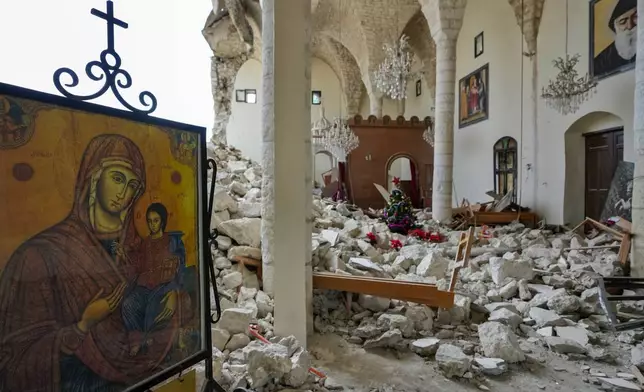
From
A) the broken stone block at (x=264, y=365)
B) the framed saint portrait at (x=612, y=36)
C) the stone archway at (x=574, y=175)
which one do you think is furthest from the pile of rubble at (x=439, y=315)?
the framed saint portrait at (x=612, y=36)

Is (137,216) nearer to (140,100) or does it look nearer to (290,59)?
(140,100)

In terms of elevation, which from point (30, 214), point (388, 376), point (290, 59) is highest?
point (290, 59)

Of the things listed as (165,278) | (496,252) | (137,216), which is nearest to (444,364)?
(165,278)

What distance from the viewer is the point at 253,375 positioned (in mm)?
2172

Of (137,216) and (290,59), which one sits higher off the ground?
(290,59)

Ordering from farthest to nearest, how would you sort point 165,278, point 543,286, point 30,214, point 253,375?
point 543,286
point 253,375
point 165,278
point 30,214

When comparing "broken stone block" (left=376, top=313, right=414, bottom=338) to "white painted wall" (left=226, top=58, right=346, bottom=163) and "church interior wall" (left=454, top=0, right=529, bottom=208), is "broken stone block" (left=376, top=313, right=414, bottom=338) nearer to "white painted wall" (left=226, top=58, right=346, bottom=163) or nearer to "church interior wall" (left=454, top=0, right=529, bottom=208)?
"church interior wall" (left=454, top=0, right=529, bottom=208)

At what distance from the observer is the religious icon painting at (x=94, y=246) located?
0.93m

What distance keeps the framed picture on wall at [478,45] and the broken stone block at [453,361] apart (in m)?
11.3

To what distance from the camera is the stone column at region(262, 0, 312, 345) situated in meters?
2.80

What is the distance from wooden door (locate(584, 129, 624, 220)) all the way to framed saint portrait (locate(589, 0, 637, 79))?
4.27 feet

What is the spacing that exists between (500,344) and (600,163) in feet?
23.2

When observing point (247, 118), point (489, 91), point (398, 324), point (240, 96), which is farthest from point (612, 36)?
point (240, 96)

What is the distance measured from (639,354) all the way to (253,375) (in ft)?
9.66
